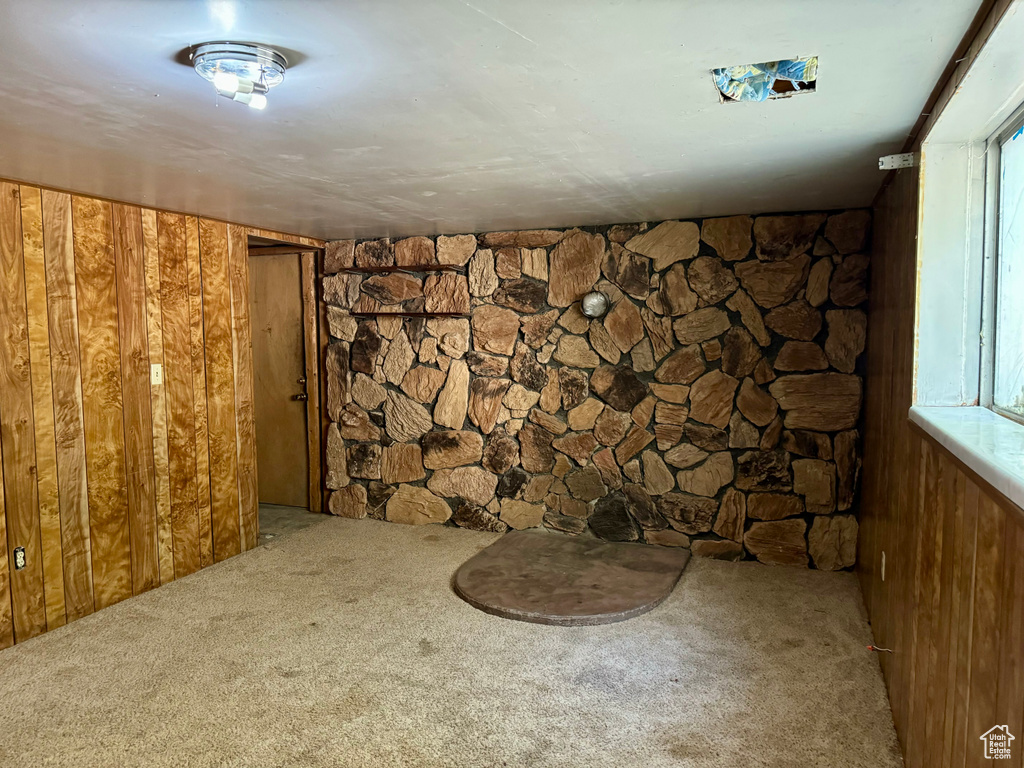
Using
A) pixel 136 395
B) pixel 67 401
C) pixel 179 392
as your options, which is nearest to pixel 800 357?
pixel 179 392

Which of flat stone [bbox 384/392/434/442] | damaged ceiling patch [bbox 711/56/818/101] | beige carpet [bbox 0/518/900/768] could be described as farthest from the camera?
flat stone [bbox 384/392/434/442]

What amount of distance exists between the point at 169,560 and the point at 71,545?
1.73 feet

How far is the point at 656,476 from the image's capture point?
380 cm

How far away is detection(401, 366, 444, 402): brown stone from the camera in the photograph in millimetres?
4293

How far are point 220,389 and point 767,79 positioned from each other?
309cm

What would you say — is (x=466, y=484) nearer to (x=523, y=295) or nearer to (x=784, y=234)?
(x=523, y=295)

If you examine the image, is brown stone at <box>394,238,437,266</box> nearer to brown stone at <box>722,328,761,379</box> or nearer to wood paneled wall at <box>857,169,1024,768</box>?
brown stone at <box>722,328,761,379</box>

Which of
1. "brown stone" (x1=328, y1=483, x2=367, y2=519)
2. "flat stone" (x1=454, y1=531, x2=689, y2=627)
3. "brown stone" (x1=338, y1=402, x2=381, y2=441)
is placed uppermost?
"brown stone" (x1=338, y1=402, x2=381, y2=441)

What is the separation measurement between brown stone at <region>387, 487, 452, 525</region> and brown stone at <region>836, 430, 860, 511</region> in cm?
231

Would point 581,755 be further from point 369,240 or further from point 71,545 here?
point 369,240

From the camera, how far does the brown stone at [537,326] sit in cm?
400

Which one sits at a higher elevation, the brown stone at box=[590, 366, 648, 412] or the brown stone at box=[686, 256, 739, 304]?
the brown stone at box=[686, 256, 739, 304]

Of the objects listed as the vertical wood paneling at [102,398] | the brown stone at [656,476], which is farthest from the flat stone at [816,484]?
the vertical wood paneling at [102,398]

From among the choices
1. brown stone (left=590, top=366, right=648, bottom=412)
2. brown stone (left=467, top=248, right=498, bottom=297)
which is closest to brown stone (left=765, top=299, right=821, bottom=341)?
brown stone (left=590, top=366, right=648, bottom=412)
